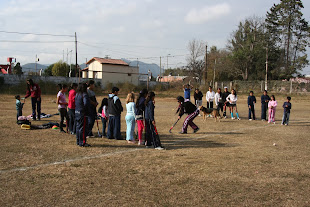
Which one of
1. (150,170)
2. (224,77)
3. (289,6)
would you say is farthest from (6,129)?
(224,77)

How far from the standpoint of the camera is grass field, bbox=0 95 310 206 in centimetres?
463

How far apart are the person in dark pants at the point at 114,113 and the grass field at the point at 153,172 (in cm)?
36

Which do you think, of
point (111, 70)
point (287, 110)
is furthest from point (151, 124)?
point (111, 70)

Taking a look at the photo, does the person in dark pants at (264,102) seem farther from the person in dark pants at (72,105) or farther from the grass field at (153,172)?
the person in dark pants at (72,105)

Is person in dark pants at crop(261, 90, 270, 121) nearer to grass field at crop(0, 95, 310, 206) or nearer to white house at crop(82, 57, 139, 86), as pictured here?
grass field at crop(0, 95, 310, 206)

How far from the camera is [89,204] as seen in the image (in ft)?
14.3

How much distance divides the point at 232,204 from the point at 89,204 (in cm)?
225

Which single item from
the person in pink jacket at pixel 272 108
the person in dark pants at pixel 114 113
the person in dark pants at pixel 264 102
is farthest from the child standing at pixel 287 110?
the person in dark pants at pixel 114 113

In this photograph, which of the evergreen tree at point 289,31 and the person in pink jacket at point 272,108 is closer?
the person in pink jacket at point 272,108

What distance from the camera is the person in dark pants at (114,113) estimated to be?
9.09 m

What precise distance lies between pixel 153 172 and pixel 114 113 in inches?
141

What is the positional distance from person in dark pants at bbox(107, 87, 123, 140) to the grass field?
1.17 ft

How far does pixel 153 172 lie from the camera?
19.8 feet

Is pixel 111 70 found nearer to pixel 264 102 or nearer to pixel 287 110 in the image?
pixel 264 102
